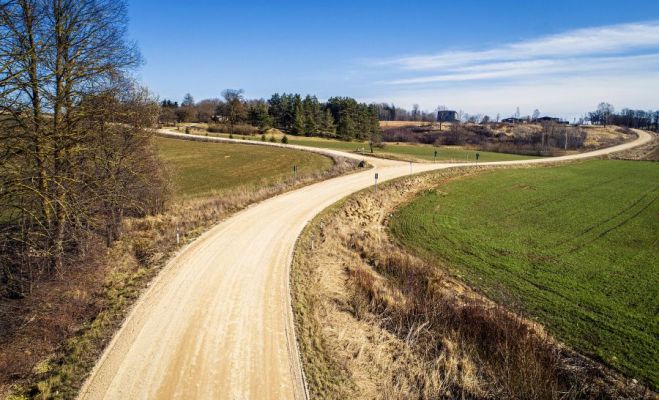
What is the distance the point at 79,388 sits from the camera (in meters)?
9.00

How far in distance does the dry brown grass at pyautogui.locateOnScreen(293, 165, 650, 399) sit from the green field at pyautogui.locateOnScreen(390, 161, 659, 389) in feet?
5.08

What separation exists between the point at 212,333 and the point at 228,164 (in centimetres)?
3962

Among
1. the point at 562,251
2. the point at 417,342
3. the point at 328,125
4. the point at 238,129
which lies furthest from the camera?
the point at 328,125

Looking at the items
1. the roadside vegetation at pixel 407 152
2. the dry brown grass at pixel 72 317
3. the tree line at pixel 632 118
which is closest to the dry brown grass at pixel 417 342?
the dry brown grass at pixel 72 317

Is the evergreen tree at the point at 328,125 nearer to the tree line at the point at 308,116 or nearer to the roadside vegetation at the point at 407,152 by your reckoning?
the tree line at the point at 308,116

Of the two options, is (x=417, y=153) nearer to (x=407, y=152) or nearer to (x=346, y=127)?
(x=407, y=152)

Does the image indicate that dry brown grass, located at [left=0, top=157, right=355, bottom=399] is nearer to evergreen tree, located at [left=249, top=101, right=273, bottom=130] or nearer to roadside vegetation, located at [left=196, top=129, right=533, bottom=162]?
roadside vegetation, located at [left=196, top=129, right=533, bottom=162]

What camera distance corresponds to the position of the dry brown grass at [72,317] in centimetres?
935

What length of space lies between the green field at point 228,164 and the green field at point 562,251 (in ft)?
56.7

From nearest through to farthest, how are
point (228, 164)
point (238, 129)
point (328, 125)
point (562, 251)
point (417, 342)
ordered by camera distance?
point (417, 342)
point (562, 251)
point (228, 164)
point (238, 129)
point (328, 125)

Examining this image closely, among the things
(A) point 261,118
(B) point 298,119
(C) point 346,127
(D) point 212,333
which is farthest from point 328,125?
(D) point 212,333

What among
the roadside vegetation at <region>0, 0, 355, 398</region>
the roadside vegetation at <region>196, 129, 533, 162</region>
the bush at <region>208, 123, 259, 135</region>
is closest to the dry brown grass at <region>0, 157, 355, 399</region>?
the roadside vegetation at <region>0, 0, 355, 398</region>

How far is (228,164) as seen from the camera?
160 ft

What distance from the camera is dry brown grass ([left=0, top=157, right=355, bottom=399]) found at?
9.35 meters
